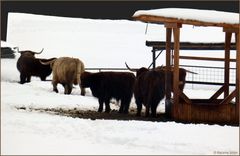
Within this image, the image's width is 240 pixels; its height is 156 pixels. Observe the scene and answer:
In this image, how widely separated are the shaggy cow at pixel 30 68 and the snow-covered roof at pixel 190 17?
28.4ft

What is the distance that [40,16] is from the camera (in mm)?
31578

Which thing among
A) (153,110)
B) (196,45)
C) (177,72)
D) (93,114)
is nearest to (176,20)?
(177,72)

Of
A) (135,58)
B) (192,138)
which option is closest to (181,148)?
(192,138)

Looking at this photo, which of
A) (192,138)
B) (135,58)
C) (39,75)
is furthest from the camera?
(135,58)

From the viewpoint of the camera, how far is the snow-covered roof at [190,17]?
33.5 feet

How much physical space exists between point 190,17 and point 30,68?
371 inches

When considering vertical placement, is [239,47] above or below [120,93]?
above

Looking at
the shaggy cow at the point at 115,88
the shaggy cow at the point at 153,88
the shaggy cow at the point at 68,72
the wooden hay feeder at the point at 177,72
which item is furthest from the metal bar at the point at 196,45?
the wooden hay feeder at the point at 177,72

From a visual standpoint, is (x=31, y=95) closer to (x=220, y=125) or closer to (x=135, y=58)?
(x=220, y=125)

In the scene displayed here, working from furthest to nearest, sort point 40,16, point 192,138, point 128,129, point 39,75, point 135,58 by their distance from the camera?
point 40,16
point 135,58
point 39,75
point 128,129
point 192,138

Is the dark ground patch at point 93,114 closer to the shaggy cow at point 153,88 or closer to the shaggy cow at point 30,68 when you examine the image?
the shaggy cow at point 153,88

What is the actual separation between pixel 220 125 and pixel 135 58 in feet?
58.8

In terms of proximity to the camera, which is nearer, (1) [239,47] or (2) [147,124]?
(2) [147,124]

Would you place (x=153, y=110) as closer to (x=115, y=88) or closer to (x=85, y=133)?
(x=115, y=88)
